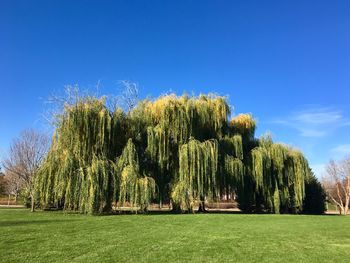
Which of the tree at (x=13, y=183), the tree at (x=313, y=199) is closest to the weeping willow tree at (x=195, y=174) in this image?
the tree at (x=313, y=199)

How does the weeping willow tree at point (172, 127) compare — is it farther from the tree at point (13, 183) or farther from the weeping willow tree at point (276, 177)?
the tree at point (13, 183)

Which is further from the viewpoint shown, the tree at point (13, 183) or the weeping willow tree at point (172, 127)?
the tree at point (13, 183)

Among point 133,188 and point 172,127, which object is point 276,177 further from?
point 133,188

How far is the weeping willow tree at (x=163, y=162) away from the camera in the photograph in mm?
20094

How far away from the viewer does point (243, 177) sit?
24.7m

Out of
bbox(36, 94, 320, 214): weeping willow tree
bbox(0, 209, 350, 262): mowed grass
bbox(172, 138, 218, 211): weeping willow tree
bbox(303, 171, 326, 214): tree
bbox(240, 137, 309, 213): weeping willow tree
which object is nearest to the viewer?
bbox(0, 209, 350, 262): mowed grass

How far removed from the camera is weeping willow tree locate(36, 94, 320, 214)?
2009 cm

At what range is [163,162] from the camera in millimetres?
22891

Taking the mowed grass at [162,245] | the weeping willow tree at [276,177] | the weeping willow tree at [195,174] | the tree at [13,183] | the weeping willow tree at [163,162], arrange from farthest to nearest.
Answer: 1. the tree at [13,183]
2. the weeping willow tree at [276,177]
3. the weeping willow tree at [195,174]
4. the weeping willow tree at [163,162]
5. the mowed grass at [162,245]

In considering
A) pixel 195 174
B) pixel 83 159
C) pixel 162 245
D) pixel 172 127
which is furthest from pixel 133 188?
pixel 162 245

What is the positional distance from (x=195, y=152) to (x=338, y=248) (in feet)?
39.9

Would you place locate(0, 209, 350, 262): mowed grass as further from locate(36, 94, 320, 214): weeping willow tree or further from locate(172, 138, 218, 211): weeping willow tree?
locate(172, 138, 218, 211): weeping willow tree

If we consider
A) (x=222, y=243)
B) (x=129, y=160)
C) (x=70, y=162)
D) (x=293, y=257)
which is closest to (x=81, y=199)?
(x=70, y=162)

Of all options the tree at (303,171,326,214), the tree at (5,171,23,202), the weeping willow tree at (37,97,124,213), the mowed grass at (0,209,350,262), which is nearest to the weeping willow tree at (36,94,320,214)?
the weeping willow tree at (37,97,124,213)
